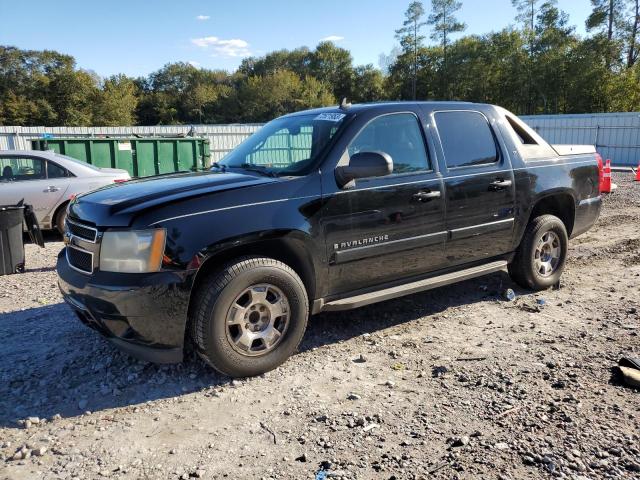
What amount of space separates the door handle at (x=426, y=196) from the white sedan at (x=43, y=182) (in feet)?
21.6

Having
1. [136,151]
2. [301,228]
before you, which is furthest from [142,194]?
[136,151]

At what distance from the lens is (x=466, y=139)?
4852mm

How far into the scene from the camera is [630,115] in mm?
25516

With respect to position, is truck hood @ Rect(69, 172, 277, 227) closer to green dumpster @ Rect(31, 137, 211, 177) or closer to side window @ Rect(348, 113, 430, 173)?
side window @ Rect(348, 113, 430, 173)

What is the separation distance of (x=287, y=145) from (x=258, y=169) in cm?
35

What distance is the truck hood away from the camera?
3.41 m

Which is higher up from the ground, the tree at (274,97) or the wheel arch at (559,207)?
the tree at (274,97)

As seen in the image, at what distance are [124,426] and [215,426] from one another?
0.56 m

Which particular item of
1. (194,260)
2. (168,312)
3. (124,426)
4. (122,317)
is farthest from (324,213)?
(124,426)

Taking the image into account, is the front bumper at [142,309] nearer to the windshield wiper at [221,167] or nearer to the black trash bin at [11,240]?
the windshield wiper at [221,167]

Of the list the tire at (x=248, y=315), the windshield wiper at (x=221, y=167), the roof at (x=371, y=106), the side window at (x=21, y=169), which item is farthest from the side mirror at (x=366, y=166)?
the side window at (x=21, y=169)

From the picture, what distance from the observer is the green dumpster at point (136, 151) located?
1222 cm

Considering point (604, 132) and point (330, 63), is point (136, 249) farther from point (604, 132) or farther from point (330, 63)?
point (330, 63)

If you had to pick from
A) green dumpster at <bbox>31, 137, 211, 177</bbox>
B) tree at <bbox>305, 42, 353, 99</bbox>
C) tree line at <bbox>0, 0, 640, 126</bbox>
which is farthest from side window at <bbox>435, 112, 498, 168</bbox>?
tree at <bbox>305, 42, 353, 99</bbox>
